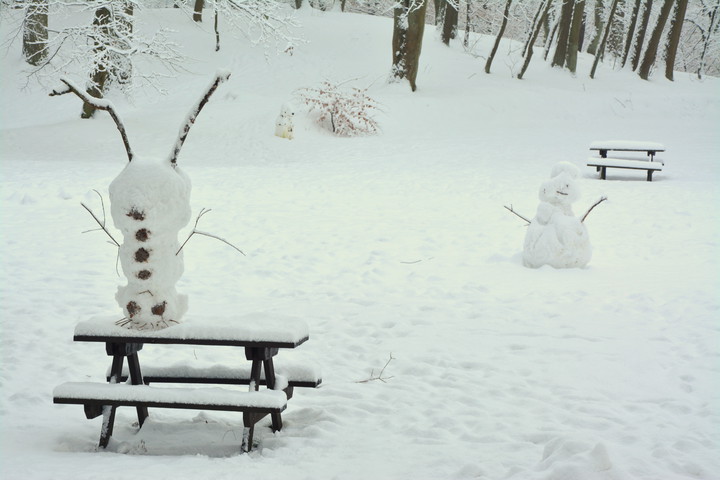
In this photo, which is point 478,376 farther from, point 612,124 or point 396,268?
point 612,124

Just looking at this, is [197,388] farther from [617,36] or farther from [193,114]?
[617,36]

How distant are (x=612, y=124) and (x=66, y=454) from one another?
19.8 metres

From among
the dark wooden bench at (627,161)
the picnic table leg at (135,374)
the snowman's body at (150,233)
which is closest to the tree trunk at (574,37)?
the dark wooden bench at (627,161)

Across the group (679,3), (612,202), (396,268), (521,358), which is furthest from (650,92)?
(521,358)

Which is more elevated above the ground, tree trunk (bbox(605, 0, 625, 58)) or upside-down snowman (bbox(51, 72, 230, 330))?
tree trunk (bbox(605, 0, 625, 58))

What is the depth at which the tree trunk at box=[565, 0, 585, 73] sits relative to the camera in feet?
80.6

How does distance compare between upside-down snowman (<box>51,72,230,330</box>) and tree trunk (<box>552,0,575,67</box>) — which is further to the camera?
tree trunk (<box>552,0,575,67</box>)

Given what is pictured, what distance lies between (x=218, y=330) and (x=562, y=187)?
4.91 metres

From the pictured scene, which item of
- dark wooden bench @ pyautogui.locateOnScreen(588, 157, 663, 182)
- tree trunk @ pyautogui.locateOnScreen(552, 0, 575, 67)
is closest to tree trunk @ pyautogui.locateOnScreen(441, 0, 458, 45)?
tree trunk @ pyautogui.locateOnScreen(552, 0, 575, 67)

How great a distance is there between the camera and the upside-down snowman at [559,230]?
7.84 m

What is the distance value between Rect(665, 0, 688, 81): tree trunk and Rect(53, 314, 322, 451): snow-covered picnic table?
26.5 m

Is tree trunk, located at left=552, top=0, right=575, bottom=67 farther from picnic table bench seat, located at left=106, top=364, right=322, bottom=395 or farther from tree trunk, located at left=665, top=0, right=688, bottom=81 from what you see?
picnic table bench seat, located at left=106, top=364, right=322, bottom=395

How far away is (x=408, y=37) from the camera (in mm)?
21297

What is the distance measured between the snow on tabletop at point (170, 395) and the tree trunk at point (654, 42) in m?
25.2
